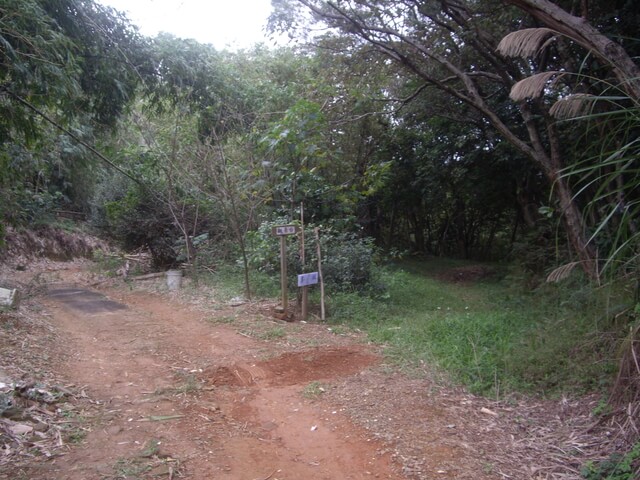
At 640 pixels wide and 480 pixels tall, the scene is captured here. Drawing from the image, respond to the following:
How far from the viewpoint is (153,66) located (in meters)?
9.01

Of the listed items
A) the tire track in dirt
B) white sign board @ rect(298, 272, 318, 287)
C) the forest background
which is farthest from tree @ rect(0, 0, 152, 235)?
white sign board @ rect(298, 272, 318, 287)

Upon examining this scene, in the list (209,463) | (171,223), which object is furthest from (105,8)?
(209,463)

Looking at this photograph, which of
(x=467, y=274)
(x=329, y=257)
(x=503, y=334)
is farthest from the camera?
(x=467, y=274)

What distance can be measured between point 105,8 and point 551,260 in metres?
9.14

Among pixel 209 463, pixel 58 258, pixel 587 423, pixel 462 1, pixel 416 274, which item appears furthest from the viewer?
pixel 58 258

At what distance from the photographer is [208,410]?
4.53 meters

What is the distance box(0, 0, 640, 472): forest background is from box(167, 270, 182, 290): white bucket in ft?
1.82

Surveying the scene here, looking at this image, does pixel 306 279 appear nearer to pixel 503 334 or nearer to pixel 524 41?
pixel 503 334

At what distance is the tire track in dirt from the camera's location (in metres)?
3.53

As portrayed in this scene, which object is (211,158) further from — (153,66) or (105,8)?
(105,8)

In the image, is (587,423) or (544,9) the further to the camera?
(544,9)

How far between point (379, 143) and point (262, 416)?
42.6 feet

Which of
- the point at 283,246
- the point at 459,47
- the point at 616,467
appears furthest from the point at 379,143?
the point at 616,467

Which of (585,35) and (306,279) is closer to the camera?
(585,35)
